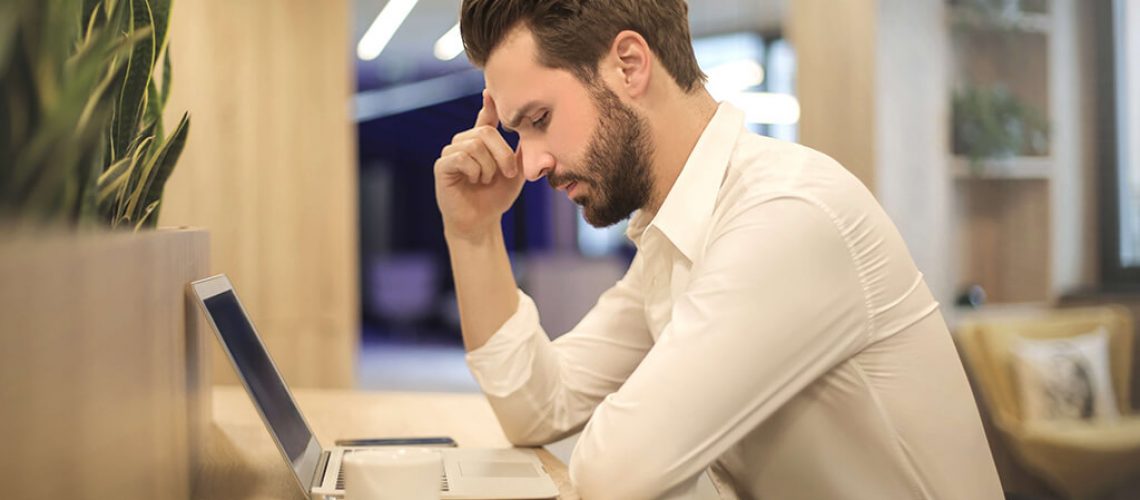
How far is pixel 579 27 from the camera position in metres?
1.42

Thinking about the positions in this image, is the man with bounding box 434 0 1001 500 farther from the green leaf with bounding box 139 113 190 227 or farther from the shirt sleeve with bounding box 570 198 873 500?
the green leaf with bounding box 139 113 190 227

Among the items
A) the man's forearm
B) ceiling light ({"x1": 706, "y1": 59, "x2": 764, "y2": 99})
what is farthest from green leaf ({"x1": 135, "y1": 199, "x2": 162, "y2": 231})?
ceiling light ({"x1": 706, "y1": 59, "x2": 764, "y2": 99})

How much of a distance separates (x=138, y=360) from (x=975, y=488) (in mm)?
955

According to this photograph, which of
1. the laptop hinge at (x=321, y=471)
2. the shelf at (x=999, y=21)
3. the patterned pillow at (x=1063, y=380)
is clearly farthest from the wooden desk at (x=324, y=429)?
the shelf at (x=999, y=21)

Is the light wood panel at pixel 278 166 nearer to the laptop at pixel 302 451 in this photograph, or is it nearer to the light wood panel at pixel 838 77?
the light wood panel at pixel 838 77

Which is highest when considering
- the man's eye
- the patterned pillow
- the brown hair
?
the brown hair

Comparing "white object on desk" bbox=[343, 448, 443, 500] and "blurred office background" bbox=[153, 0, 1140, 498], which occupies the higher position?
"blurred office background" bbox=[153, 0, 1140, 498]

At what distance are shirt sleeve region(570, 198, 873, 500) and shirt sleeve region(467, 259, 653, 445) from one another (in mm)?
354

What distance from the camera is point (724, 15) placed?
5.28 metres

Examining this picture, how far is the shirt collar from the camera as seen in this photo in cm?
135

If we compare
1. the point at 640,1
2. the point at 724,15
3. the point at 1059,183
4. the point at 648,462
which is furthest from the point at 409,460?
the point at 724,15

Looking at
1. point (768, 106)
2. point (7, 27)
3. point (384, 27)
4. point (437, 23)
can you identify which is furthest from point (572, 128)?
point (437, 23)

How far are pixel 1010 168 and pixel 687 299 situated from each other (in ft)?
11.9

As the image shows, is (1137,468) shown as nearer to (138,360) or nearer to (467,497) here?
(467,497)
